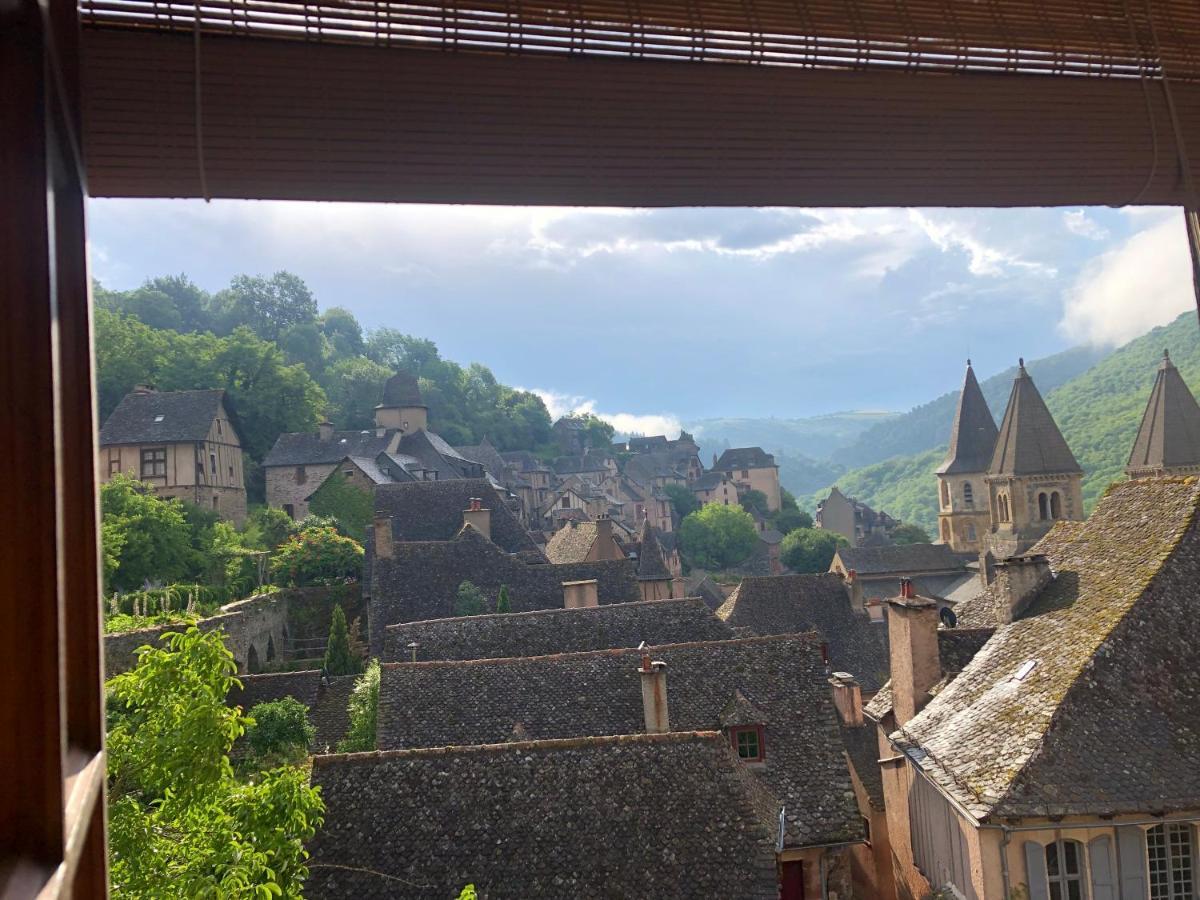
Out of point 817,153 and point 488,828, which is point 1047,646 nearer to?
point 488,828

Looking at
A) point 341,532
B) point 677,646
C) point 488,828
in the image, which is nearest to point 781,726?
point 677,646

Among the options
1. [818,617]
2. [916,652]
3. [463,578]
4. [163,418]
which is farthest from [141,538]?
[916,652]

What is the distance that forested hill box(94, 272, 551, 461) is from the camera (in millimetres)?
A: 42844

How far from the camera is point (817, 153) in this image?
3.17 metres

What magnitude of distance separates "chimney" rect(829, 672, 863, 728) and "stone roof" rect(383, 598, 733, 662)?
2310mm

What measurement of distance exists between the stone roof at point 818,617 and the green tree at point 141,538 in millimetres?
15420

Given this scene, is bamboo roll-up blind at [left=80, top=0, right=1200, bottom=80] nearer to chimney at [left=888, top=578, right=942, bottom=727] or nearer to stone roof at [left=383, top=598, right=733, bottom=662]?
chimney at [left=888, top=578, right=942, bottom=727]

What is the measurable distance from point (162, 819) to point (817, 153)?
637 cm

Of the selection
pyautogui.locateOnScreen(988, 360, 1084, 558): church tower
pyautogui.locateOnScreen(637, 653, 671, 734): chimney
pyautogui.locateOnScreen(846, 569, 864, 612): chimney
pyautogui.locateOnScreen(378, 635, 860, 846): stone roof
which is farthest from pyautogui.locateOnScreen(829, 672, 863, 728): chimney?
pyautogui.locateOnScreen(988, 360, 1084, 558): church tower

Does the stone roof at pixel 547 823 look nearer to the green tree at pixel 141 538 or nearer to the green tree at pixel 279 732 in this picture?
the green tree at pixel 279 732

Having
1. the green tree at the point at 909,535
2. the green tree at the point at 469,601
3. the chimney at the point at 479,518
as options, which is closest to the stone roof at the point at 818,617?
the chimney at the point at 479,518

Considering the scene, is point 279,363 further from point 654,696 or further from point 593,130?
point 593,130

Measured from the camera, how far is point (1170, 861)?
33.0 ft

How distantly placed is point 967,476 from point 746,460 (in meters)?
24.4
